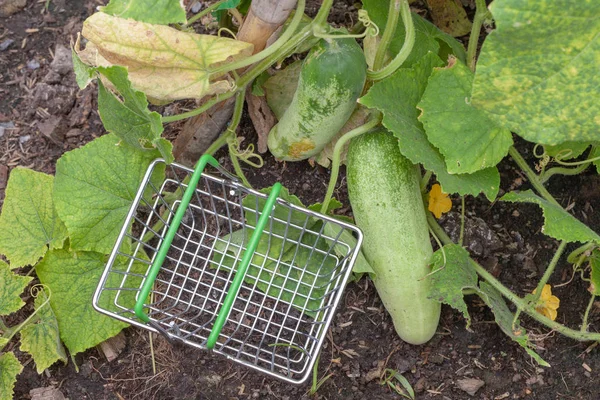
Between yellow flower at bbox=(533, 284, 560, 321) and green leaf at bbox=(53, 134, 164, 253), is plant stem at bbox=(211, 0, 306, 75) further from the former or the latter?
yellow flower at bbox=(533, 284, 560, 321)

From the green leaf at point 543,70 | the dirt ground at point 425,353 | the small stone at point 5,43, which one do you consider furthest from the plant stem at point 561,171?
the small stone at point 5,43

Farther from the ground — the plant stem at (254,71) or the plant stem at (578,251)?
the plant stem at (254,71)

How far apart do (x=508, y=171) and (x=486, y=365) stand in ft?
1.90

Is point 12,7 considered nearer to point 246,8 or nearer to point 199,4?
point 199,4

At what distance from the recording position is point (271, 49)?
1.57 m

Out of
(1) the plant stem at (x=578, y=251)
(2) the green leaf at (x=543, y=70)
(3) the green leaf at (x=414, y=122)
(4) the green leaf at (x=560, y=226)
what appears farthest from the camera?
(1) the plant stem at (x=578, y=251)

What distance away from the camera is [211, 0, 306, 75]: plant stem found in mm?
1539

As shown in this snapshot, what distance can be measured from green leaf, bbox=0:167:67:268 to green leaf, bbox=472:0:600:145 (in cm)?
121

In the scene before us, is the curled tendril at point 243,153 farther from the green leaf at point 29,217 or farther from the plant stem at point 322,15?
the green leaf at point 29,217

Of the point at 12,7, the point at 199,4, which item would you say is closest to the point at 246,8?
the point at 199,4

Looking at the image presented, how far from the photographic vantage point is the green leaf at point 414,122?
1.52 metres

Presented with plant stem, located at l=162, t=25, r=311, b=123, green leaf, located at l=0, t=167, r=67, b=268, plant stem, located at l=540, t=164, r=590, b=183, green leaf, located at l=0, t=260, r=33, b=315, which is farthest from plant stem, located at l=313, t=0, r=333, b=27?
green leaf, located at l=0, t=260, r=33, b=315

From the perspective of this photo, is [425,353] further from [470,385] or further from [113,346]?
[113,346]

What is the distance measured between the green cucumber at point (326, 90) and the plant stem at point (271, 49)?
7 centimetres
